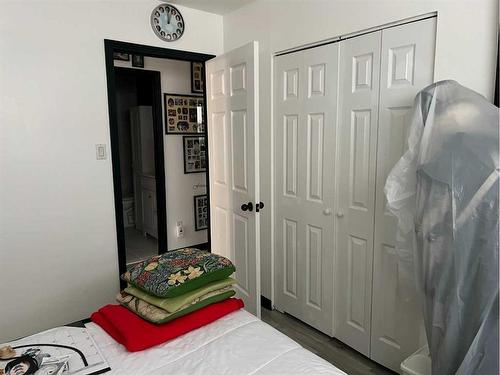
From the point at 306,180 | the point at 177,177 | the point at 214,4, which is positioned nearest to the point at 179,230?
the point at 177,177

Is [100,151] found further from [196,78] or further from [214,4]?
[196,78]

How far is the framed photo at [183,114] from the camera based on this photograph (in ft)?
12.8

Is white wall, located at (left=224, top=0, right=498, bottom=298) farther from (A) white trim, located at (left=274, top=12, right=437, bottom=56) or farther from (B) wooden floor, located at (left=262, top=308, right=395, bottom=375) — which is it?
(B) wooden floor, located at (left=262, top=308, right=395, bottom=375)

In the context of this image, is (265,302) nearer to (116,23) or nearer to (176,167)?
(176,167)

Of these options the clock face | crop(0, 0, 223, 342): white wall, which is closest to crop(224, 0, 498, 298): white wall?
the clock face

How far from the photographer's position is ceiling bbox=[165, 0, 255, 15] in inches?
107

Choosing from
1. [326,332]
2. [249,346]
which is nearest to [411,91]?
[249,346]

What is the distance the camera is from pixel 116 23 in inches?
99.3

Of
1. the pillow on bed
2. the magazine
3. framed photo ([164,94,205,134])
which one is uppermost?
framed photo ([164,94,205,134])

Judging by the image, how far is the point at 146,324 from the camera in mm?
1388

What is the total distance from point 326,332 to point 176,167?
2.38 metres

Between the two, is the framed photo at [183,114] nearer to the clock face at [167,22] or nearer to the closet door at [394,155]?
the clock face at [167,22]

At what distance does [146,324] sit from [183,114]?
9.71 feet

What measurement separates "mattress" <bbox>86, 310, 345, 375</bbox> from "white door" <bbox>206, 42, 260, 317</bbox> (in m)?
1.13
